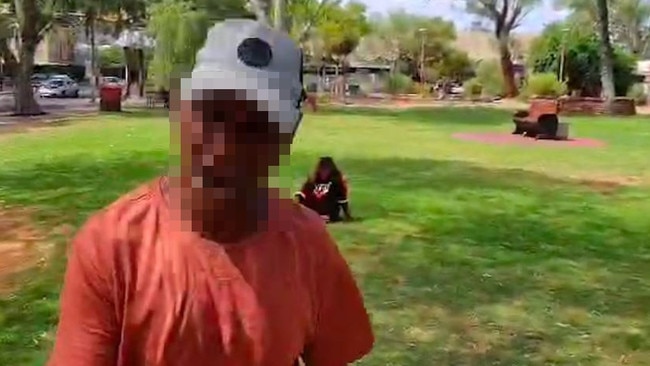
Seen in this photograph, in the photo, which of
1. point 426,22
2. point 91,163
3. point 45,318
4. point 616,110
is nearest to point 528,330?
point 45,318

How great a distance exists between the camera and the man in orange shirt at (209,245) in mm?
1354

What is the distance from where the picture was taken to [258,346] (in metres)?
1.47

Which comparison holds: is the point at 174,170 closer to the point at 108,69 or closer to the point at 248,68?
the point at 248,68

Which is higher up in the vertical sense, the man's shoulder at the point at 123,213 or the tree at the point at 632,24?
the tree at the point at 632,24

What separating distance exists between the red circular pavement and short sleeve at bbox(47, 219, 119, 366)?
19513 mm

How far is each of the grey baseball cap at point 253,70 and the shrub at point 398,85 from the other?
162ft

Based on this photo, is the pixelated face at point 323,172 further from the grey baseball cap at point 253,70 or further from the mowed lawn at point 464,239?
the grey baseball cap at point 253,70

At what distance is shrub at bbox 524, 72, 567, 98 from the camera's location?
38.6 m

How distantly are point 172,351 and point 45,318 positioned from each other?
4.68 meters

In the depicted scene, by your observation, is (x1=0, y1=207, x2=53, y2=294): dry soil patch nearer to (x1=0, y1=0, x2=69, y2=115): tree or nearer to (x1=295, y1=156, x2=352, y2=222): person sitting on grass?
(x1=295, y1=156, x2=352, y2=222): person sitting on grass

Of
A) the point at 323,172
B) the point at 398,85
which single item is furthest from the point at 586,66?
the point at 323,172

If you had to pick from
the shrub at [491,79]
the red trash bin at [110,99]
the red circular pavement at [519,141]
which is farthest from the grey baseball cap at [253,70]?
the shrub at [491,79]

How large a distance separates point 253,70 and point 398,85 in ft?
163

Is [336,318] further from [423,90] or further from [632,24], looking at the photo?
[632,24]
